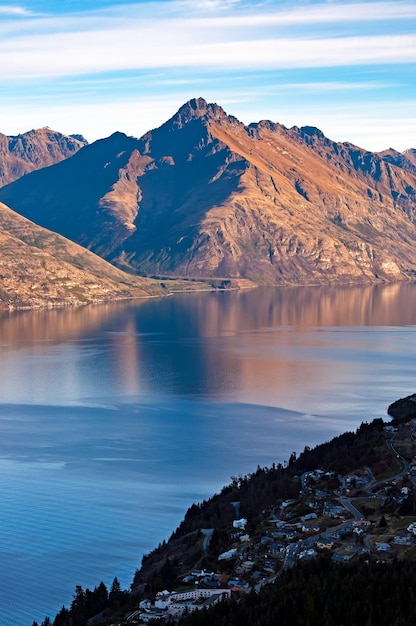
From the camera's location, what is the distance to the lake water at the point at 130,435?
255 feet

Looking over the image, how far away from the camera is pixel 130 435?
120 metres

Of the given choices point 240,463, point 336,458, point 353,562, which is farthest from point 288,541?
point 240,463

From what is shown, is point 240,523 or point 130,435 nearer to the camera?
point 240,523

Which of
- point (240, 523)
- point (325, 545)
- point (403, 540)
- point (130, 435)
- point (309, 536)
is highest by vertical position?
point (403, 540)

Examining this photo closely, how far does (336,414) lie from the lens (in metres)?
134

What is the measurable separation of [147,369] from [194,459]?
69867mm

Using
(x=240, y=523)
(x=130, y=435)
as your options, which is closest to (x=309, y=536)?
(x=240, y=523)

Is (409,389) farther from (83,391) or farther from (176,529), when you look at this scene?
(176,529)

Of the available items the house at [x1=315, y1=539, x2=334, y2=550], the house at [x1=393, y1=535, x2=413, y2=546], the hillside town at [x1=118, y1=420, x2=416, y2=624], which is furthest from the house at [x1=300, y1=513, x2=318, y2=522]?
the house at [x1=393, y1=535, x2=413, y2=546]

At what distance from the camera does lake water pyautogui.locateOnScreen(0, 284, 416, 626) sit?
7781 cm

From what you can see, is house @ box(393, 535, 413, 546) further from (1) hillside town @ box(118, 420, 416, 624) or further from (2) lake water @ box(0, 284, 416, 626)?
(2) lake water @ box(0, 284, 416, 626)

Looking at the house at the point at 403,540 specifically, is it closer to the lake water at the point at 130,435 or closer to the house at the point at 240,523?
the house at the point at 240,523

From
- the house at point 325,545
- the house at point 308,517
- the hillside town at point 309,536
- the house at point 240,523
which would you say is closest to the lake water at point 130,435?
the house at point 240,523

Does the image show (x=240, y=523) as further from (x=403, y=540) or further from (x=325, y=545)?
(x=403, y=540)
